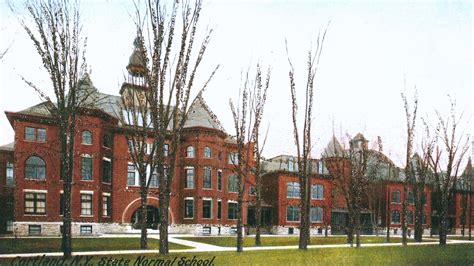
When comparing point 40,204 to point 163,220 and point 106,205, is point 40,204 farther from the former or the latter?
point 163,220

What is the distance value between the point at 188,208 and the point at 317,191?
1584cm

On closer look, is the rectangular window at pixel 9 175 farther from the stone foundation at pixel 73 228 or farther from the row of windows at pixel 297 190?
the row of windows at pixel 297 190

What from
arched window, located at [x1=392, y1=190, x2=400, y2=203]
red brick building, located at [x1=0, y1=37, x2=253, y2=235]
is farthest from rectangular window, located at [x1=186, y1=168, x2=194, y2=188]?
arched window, located at [x1=392, y1=190, x2=400, y2=203]

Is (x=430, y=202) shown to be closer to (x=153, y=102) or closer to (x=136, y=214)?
(x=136, y=214)

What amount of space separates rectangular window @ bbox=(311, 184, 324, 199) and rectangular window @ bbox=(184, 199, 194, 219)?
48.7ft

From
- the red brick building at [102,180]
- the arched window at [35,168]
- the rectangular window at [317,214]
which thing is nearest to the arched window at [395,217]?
the rectangular window at [317,214]

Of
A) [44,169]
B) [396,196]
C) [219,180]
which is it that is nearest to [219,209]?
[219,180]

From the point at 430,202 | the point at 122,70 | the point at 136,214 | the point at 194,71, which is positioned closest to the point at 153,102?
the point at 194,71

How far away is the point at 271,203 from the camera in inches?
1777

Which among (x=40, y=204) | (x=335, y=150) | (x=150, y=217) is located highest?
(x=335, y=150)

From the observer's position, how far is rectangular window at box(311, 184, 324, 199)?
46.3 m

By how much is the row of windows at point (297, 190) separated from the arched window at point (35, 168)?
2353 centimetres

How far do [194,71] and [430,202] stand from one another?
45.7m

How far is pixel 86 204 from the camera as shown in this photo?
32031mm
